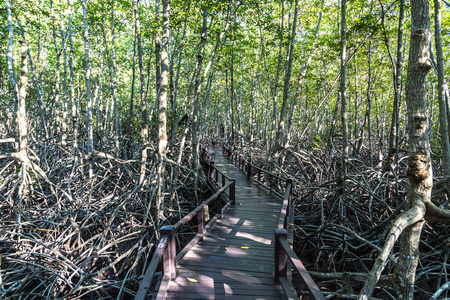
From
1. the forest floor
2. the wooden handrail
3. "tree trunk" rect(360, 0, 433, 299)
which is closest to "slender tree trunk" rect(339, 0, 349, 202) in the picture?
the forest floor

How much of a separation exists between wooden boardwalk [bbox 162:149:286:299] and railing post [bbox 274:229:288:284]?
0.53ft

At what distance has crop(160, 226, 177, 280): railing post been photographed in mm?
3086

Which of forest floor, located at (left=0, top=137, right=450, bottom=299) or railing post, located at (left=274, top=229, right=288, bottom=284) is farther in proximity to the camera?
forest floor, located at (left=0, top=137, right=450, bottom=299)

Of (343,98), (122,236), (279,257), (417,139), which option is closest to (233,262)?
(279,257)

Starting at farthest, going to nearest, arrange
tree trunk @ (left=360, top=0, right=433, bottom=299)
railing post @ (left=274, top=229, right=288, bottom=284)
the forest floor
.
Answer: the forest floor → railing post @ (left=274, top=229, right=288, bottom=284) → tree trunk @ (left=360, top=0, right=433, bottom=299)

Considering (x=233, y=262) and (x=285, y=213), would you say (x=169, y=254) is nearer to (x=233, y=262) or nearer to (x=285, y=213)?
(x=233, y=262)

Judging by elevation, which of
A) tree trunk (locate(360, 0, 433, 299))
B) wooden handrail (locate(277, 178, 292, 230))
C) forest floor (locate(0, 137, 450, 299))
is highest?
tree trunk (locate(360, 0, 433, 299))

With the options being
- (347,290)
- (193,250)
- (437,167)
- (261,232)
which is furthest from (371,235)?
(437,167)

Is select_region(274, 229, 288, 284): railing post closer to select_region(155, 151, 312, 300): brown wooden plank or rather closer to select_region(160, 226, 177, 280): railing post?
select_region(155, 151, 312, 300): brown wooden plank

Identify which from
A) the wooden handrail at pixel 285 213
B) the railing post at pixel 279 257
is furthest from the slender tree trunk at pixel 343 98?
the railing post at pixel 279 257

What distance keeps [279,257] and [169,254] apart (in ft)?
4.48

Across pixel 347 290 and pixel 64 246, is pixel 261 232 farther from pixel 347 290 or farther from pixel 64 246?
pixel 64 246

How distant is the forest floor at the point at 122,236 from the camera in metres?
3.85

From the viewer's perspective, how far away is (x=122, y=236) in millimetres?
5047
